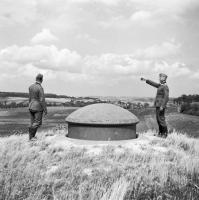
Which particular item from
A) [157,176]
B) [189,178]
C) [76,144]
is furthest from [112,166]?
[76,144]

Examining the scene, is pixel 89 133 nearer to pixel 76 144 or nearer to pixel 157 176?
pixel 76 144

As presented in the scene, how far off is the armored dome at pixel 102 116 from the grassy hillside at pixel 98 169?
62 centimetres

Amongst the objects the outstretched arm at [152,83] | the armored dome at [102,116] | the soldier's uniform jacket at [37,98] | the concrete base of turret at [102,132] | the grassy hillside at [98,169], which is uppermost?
the outstretched arm at [152,83]

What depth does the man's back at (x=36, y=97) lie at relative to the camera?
10.6m

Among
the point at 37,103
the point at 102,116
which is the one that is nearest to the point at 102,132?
the point at 102,116

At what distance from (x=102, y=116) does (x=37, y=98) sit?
2.11 m

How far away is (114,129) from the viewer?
1034cm

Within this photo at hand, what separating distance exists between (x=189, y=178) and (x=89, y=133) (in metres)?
3.68

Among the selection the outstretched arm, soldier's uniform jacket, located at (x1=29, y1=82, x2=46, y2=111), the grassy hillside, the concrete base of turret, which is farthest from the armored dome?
the outstretched arm

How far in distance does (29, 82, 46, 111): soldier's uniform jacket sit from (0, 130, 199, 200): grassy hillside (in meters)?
1.01

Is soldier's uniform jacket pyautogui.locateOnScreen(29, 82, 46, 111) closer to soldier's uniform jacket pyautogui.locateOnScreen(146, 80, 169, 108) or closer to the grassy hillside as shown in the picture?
the grassy hillside

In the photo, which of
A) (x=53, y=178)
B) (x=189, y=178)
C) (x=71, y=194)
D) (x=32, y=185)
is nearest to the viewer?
(x=71, y=194)

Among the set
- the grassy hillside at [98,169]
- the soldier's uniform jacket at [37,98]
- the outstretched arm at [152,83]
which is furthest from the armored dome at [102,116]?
the outstretched arm at [152,83]

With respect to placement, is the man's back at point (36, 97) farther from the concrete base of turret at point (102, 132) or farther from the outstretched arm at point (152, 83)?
the outstretched arm at point (152, 83)
